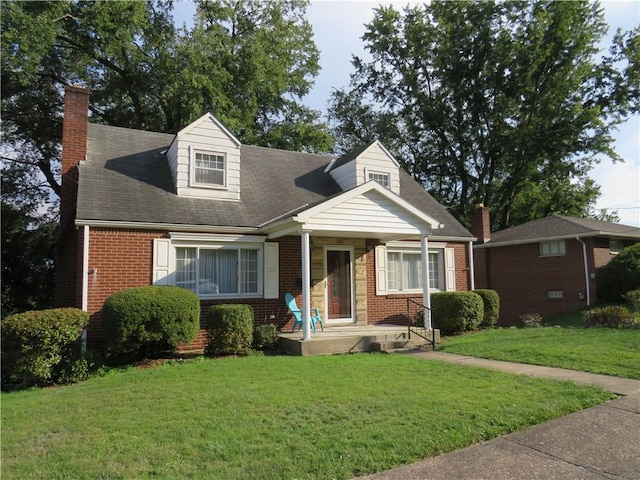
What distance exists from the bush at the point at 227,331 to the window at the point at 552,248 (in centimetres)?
1611

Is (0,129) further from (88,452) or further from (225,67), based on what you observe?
(88,452)

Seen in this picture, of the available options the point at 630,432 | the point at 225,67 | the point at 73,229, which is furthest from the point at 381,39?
the point at 630,432

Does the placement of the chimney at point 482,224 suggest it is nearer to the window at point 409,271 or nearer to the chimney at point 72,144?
the window at point 409,271

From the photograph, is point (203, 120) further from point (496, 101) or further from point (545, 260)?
point (496, 101)

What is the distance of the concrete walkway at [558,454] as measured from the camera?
3920 mm

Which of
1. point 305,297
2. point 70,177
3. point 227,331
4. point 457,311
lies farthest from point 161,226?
point 457,311

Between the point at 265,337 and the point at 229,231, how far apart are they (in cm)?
293

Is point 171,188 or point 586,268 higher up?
point 171,188

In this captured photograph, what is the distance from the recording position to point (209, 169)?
12695 mm

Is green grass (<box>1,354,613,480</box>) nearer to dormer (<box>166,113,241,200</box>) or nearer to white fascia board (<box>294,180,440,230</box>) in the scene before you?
white fascia board (<box>294,180,440,230</box>)

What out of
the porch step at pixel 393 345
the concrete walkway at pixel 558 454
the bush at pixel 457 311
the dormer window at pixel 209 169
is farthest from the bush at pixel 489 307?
the dormer window at pixel 209 169

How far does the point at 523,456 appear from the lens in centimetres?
428

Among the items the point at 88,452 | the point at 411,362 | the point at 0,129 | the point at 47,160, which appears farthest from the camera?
the point at 47,160

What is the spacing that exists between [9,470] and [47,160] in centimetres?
2257
